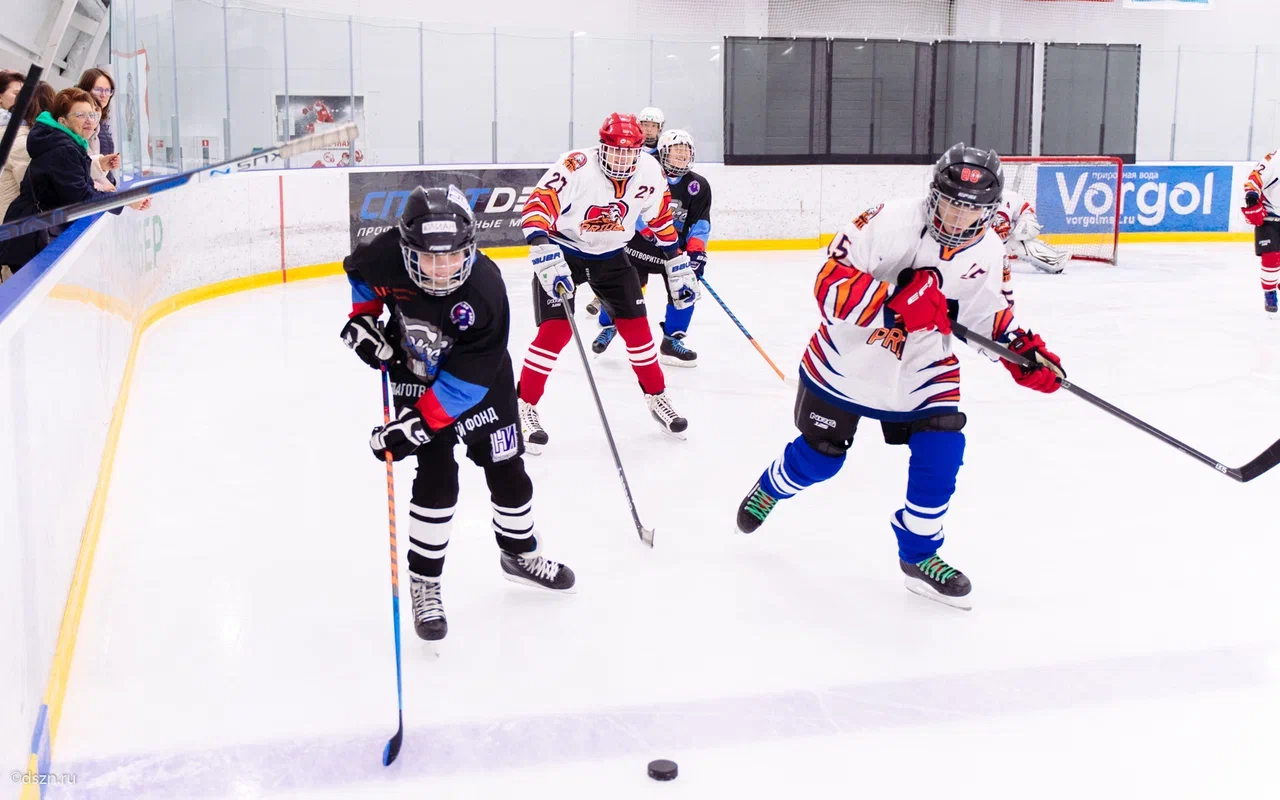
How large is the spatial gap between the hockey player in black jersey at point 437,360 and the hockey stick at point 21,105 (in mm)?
989

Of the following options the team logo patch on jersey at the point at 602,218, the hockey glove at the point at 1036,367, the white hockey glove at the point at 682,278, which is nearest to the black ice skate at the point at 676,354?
the white hockey glove at the point at 682,278

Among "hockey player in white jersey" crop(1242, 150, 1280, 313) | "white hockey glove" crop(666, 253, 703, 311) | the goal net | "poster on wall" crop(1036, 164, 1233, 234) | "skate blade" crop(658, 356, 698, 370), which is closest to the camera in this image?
"white hockey glove" crop(666, 253, 703, 311)

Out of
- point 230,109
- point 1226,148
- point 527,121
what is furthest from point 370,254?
point 1226,148

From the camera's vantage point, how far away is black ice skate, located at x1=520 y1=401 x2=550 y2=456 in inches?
175

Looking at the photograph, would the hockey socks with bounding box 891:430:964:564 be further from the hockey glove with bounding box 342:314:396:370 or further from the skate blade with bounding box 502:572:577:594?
the hockey glove with bounding box 342:314:396:370

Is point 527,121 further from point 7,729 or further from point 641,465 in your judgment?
point 7,729

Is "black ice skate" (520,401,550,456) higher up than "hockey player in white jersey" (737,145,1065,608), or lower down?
lower down

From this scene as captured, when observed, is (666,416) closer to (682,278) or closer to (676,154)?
(682,278)

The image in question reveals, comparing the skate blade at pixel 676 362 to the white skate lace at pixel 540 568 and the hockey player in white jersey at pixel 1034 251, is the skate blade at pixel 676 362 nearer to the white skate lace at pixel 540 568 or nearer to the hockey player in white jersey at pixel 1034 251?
the white skate lace at pixel 540 568

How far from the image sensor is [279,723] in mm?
2385

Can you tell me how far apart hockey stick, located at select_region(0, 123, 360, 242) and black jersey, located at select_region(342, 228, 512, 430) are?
0.43 metres

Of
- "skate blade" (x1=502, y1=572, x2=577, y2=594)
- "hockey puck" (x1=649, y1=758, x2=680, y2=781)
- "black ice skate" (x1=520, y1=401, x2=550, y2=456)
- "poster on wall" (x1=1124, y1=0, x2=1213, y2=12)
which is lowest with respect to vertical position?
"hockey puck" (x1=649, y1=758, x2=680, y2=781)

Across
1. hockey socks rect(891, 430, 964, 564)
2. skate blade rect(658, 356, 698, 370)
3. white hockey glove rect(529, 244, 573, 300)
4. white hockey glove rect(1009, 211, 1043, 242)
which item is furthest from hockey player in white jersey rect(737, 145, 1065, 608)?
white hockey glove rect(1009, 211, 1043, 242)

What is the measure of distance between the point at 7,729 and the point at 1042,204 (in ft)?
34.8
